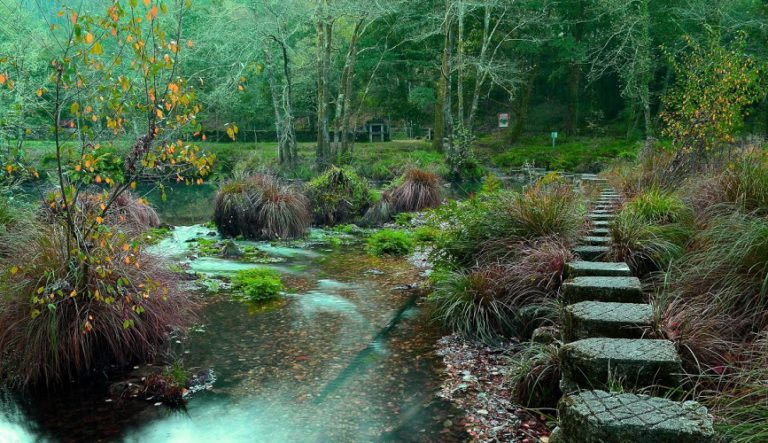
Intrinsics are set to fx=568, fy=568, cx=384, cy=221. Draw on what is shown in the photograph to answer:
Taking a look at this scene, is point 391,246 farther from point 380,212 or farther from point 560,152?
point 560,152

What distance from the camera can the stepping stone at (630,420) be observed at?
2436 millimetres

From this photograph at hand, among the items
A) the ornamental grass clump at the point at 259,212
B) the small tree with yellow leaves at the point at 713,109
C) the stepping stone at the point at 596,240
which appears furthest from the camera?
the ornamental grass clump at the point at 259,212

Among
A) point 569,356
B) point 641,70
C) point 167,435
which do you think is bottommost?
point 167,435

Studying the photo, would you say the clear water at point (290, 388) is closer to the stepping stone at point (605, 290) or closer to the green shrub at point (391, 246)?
the stepping stone at point (605, 290)

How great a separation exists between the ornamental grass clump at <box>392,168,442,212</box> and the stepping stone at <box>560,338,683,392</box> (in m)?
12.0

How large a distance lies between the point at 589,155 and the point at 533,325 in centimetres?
2483

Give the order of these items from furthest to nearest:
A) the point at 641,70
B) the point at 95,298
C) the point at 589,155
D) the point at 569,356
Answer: the point at 589,155 → the point at 641,70 → the point at 95,298 → the point at 569,356

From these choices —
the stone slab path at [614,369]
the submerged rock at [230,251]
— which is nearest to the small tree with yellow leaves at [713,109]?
the stone slab path at [614,369]

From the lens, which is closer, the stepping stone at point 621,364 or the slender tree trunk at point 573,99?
the stepping stone at point 621,364

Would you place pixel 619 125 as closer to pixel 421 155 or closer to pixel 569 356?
pixel 421 155

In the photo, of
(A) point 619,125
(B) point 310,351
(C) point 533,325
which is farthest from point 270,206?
(A) point 619,125

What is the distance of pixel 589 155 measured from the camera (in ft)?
92.7

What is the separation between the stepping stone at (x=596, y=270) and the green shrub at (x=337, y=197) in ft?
30.5

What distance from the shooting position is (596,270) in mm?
4891
